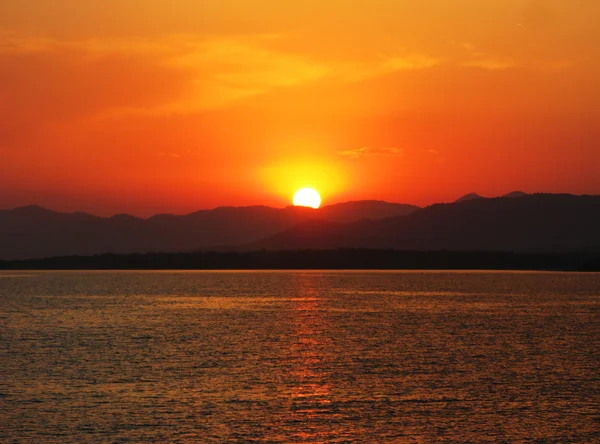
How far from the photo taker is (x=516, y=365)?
6084 centimetres

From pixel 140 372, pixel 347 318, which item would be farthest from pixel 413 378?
pixel 347 318

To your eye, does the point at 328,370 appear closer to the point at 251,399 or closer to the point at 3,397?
the point at 251,399

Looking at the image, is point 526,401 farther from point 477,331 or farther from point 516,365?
point 477,331

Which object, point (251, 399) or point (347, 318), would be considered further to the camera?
point (347, 318)

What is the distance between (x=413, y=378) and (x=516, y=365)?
1042cm

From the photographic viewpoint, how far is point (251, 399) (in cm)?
4678

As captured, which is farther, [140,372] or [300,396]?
[140,372]

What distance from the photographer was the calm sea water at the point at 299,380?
129ft

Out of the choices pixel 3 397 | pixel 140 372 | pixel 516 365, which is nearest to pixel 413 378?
pixel 516 365

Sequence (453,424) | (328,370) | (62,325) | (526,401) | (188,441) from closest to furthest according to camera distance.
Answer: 1. (188,441)
2. (453,424)
3. (526,401)
4. (328,370)
5. (62,325)

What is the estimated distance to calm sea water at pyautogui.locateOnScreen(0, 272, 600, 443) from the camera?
3944cm

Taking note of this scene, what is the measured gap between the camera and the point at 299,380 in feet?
176

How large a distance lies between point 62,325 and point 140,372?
42.3 meters

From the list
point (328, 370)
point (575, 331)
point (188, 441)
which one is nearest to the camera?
point (188, 441)
